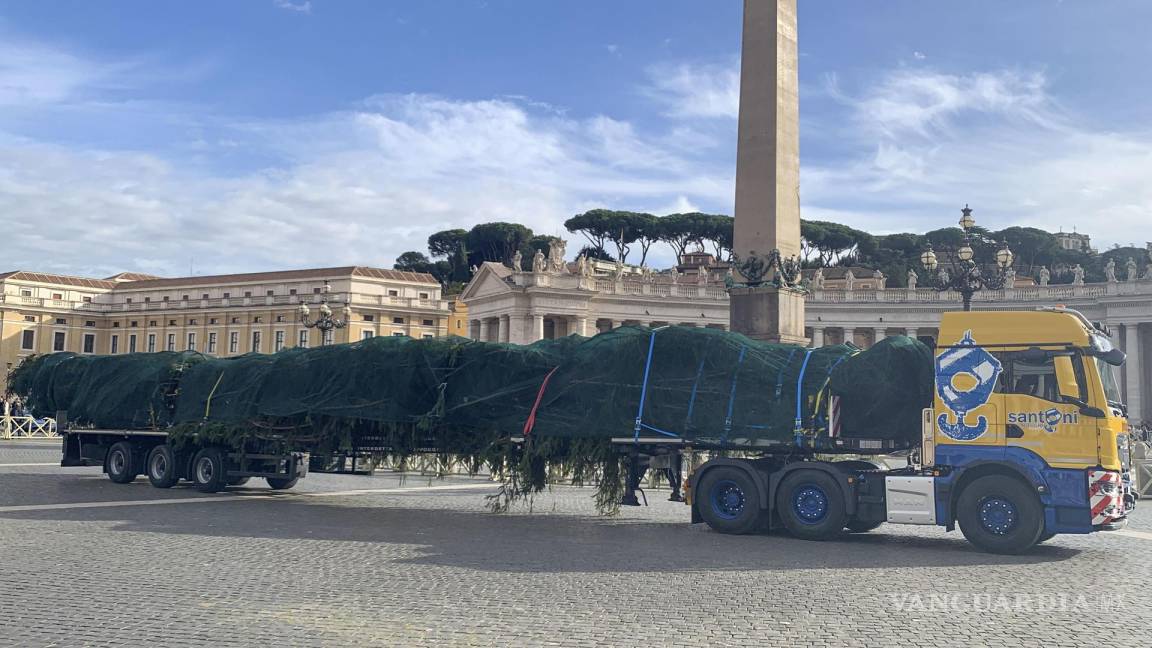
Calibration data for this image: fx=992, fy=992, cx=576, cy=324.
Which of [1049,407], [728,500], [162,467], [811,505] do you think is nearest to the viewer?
[1049,407]

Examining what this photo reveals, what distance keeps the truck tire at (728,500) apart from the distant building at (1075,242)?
110644mm

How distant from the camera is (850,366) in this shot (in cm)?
1279

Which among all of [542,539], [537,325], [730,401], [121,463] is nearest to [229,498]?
[121,463]

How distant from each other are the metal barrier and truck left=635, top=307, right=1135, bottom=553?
3668 cm

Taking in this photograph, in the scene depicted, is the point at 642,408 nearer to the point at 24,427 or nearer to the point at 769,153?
the point at 769,153

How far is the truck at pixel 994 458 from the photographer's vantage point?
37.1ft

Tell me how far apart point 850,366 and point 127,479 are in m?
14.7

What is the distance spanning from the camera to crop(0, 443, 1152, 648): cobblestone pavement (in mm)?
7012

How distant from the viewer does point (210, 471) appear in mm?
18484

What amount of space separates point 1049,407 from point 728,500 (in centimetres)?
408

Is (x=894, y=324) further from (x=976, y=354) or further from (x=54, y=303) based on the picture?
(x=54, y=303)

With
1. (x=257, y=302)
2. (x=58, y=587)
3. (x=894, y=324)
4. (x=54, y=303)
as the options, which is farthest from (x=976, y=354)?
(x=54, y=303)

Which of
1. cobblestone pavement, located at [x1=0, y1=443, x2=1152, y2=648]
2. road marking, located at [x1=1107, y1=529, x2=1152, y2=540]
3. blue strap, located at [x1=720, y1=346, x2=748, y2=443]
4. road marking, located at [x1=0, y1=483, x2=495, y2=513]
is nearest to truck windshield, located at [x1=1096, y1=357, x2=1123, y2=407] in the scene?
cobblestone pavement, located at [x1=0, y1=443, x2=1152, y2=648]

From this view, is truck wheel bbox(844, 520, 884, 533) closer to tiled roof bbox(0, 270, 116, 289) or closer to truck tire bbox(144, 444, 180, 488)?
truck tire bbox(144, 444, 180, 488)
